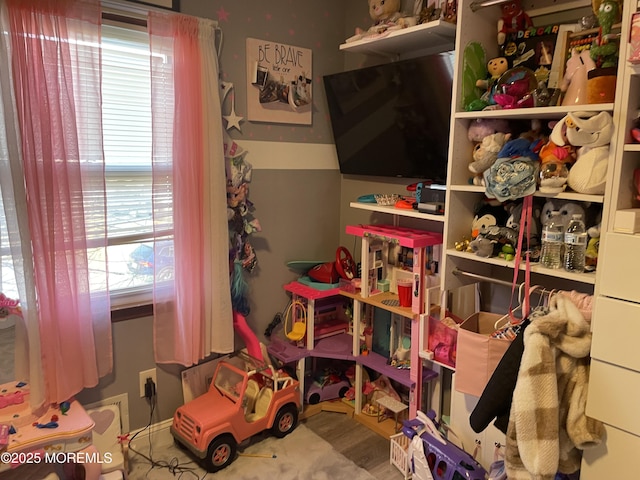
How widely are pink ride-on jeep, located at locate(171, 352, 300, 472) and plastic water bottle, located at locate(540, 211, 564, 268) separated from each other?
54.3 inches

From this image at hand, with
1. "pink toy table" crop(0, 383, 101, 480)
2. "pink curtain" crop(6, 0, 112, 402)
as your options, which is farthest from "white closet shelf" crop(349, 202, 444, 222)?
"pink toy table" crop(0, 383, 101, 480)

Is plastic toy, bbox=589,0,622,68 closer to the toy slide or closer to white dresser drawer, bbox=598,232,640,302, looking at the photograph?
white dresser drawer, bbox=598,232,640,302

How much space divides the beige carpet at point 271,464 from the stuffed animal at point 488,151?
140cm

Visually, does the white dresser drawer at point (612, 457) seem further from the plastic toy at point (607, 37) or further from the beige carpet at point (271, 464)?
the plastic toy at point (607, 37)

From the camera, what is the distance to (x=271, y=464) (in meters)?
2.31

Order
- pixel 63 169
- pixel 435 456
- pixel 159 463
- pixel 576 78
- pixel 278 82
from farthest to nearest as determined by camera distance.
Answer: pixel 278 82 → pixel 159 463 → pixel 435 456 → pixel 63 169 → pixel 576 78

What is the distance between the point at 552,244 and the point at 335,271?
1281 mm

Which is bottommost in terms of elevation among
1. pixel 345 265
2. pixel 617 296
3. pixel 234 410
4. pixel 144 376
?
pixel 234 410

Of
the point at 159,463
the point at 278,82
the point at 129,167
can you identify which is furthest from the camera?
the point at 278,82

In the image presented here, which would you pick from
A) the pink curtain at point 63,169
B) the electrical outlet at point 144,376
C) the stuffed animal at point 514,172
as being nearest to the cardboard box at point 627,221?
the stuffed animal at point 514,172

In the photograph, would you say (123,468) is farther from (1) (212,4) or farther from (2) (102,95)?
(1) (212,4)

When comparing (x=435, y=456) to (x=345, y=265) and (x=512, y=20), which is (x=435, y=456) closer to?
(x=345, y=265)

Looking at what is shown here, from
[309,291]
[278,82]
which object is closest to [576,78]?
[278,82]

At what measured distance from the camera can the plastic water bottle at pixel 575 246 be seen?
5.37 ft
